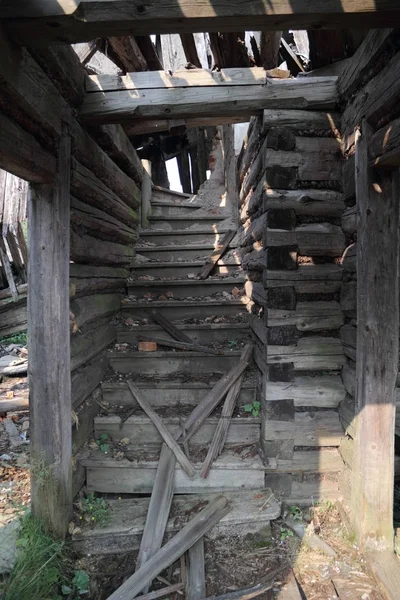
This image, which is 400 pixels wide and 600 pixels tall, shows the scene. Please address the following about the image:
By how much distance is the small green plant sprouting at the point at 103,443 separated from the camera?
313 cm

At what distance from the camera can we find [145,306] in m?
4.26

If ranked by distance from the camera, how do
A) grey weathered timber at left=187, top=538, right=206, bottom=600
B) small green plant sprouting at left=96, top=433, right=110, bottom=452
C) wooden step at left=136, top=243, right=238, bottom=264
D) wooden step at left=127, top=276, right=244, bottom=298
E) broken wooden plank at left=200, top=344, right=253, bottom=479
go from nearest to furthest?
grey weathered timber at left=187, top=538, right=206, bottom=600, broken wooden plank at left=200, top=344, right=253, bottom=479, small green plant sprouting at left=96, top=433, right=110, bottom=452, wooden step at left=127, top=276, right=244, bottom=298, wooden step at left=136, top=243, right=238, bottom=264

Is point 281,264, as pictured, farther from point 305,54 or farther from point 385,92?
point 305,54

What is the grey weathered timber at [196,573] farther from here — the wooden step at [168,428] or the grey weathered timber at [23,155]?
the grey weathered timber at [23,155]

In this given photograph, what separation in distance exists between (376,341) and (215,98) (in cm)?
208

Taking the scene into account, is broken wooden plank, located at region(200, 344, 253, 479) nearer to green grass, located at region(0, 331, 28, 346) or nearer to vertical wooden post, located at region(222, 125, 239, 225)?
vertical wooden post, located at region(222, 125, 239, 225)

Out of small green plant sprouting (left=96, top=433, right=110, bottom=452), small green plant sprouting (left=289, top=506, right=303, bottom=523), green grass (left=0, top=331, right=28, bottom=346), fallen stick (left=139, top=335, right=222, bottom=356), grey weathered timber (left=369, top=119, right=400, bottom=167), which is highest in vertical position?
grey weathered timber (left=369, top=119, right=400, bottom=167)

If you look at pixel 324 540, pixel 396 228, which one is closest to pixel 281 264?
pixel 396 228

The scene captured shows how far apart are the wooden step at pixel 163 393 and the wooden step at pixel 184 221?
9.38 feet

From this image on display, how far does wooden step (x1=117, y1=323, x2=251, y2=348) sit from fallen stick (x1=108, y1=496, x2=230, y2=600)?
1.57 meters

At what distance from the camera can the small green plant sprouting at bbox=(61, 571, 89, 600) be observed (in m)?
2.32

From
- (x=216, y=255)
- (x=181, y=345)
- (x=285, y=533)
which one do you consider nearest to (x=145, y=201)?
(x=216, y=255)

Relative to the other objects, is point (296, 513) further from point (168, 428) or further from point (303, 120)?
point (303, 120)

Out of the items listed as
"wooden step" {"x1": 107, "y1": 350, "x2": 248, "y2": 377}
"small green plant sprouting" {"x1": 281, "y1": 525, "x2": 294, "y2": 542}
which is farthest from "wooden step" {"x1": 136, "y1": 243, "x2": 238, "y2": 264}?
"small green plant sprouting" {"x1": 281, "y1": 525, "x2": 294, "y2": 542}
